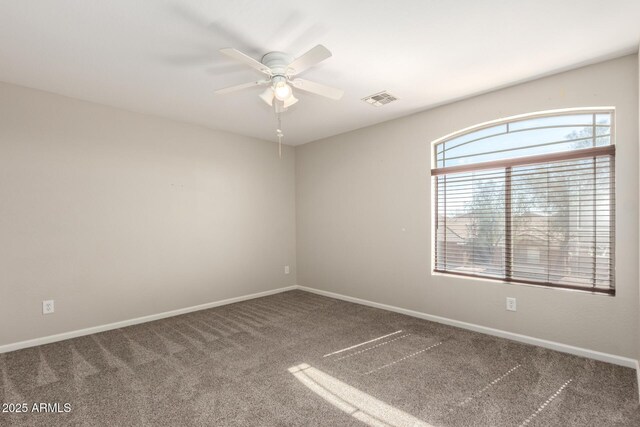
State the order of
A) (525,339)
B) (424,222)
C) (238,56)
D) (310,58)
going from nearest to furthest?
(238,56) → (310,58) → (525,339) → (424,222)

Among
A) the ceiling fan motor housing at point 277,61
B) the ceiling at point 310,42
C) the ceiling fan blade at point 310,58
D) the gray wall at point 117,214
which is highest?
the ceiling at point 310,42

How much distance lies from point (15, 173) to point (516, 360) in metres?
4.92

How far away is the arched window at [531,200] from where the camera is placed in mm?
2877

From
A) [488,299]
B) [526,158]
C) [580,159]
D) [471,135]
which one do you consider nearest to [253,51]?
[471,135]

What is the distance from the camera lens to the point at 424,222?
3.97m

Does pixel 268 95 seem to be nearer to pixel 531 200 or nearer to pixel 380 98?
pixel 380 98

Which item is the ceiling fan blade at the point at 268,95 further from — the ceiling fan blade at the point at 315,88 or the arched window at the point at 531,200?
the arched window at the point at 531,200

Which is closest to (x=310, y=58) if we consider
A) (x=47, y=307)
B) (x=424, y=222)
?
(x=424, y=222)

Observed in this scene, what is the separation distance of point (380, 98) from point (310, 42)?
132 centimetres

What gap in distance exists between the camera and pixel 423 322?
3.84 metres

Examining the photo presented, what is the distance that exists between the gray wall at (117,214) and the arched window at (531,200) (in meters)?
2.85

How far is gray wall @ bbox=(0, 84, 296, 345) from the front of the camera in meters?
3.17

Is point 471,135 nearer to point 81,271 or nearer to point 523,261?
point 523,261

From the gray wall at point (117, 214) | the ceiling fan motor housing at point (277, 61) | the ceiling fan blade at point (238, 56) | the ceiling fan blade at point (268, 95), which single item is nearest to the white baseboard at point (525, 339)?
the gray wall at point (117, 214)
